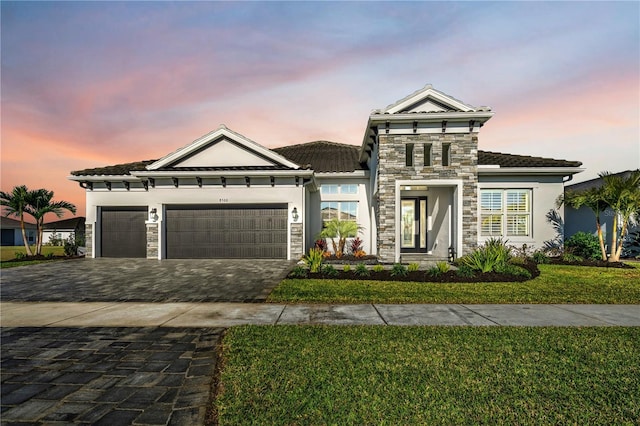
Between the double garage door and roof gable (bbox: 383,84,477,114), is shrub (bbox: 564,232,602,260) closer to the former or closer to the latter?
roof gable (bbox: 383,84,477,114)

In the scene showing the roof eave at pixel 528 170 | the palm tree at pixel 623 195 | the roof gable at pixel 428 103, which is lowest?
the palm tree at pixel 623 195

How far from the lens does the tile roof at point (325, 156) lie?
16.6m

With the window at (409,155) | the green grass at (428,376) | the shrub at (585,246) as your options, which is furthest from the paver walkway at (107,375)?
the shrub at (585,246)

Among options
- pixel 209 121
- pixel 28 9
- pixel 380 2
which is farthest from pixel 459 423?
pixel 209 121

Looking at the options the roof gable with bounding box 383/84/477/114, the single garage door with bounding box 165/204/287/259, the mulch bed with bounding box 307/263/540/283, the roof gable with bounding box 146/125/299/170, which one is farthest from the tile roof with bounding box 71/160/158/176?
the roof gable with bounding box 383/84/477/114

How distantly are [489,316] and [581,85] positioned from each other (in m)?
12.4

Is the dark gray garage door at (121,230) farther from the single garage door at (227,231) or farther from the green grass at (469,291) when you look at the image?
the green grass at (469,291)

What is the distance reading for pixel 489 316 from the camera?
5.58 metres

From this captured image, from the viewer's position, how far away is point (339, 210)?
1609cm

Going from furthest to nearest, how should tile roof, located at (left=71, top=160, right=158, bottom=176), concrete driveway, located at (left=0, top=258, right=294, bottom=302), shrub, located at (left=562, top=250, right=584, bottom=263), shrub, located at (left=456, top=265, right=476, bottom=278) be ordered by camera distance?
tile roof, located at (left=71, top=160, right=158, bottom=176), shrub, located at (left=562, top=250, right=584, bottom=263), shrub, located at (left=456, top=265, right=476, bottom=278), concrete driveway, located at (left=0, top=258, right=294, bottom=302)

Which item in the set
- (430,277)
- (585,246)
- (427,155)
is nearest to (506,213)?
(585,246)

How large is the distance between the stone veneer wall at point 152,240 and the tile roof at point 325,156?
26.7 feet

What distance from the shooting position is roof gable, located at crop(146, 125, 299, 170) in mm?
14680

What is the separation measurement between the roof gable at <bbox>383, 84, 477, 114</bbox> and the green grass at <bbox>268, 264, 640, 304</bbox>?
736 cm
